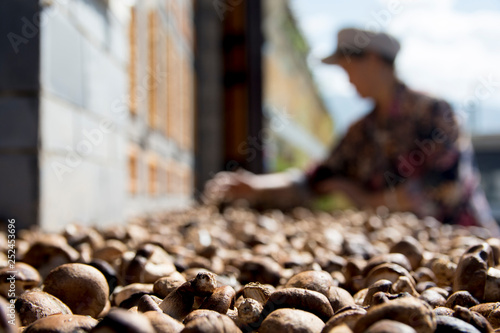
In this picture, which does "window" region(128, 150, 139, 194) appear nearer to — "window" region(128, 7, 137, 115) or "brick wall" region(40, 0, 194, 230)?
"brick wall" region(40, 0, 194, 230)

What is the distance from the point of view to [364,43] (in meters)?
2.96

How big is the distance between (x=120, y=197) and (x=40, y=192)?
2.57 ft

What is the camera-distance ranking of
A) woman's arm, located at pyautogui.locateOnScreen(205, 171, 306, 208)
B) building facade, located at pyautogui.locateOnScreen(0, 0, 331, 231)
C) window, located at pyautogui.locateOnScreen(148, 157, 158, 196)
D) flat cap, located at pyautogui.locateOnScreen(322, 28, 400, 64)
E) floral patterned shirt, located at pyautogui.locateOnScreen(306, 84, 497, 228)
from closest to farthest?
1. building facade, located at pyautogui.locateOnScreen(0, 0, 331, 231)
2. floral patterned shirt, located at pyautogui.locateOnScreen(306, 84, 497, 228)
3. flat cap, located at pyautogui.locateOnScreen(322, 28, 400, 64)
4. woman's arm, located at pyautogui.locateOnScreen(205, 171, 306, 208)
5. window, located at pyautogui.locateOnScreen(148, 157, 158, 196)

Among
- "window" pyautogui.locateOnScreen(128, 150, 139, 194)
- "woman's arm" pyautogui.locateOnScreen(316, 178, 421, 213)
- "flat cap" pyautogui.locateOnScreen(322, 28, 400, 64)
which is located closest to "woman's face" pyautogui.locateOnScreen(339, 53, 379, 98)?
"flat cap" pyautogui.locateOnScreen(322, 28, 400, 64)

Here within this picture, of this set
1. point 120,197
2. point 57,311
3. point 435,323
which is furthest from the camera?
point 120,197

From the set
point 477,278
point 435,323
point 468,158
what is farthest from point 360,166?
point 435,323

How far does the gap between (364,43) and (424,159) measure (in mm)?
736

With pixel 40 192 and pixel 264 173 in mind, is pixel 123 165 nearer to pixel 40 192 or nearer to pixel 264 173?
pixel 40 192

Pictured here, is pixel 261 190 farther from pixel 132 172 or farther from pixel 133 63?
pixel 133 63

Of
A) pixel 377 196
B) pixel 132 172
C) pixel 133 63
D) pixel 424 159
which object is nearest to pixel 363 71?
pixel 424 159

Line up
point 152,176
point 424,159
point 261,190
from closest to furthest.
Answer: point 424,159
point 261,190
point 152,176

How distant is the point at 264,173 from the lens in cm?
477

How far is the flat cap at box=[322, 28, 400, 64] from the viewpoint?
292cm

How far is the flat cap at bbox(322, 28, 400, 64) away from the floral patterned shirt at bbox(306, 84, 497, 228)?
0.73ft
